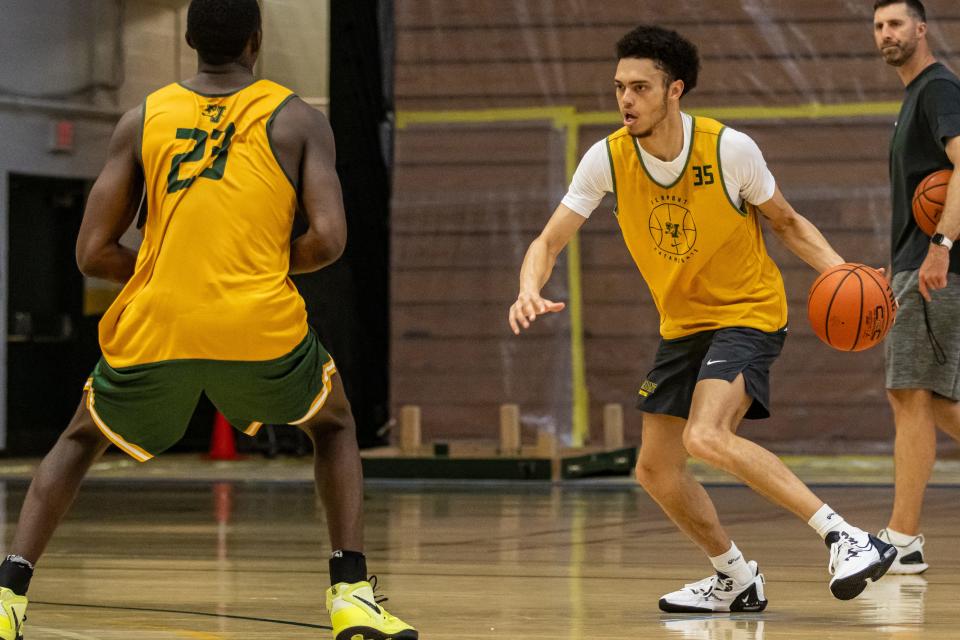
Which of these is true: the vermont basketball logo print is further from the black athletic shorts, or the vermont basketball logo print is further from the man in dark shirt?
the man in dark shirt

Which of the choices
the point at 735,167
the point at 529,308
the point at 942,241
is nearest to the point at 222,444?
the point at 942,241

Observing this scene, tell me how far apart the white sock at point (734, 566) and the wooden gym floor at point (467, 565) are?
0.38 ft

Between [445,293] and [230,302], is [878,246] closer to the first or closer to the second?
[445,293]

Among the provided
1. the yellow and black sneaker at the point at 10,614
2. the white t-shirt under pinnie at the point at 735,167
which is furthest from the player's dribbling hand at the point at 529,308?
the yellow and black sneaker at the point at 10,614

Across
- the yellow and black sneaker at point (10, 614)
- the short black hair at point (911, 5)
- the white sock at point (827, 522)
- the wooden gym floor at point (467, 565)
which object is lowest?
the wooden gym floor at point (467, 565)

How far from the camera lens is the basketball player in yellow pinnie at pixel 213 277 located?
4.08m

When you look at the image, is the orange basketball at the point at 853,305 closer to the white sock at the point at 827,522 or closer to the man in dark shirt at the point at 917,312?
the white sock at the point at 827,522

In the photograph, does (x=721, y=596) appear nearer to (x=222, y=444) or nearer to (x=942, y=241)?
(x=942, y=241)

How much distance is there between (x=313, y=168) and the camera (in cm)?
414

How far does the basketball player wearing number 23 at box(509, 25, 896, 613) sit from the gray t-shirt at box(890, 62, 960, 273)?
1.14 meters

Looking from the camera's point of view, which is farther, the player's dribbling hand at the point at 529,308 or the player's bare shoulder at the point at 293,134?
the player's dribbling hand at the point at 529,308

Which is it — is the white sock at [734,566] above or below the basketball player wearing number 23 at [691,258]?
below

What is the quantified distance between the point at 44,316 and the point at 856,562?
1045 cm

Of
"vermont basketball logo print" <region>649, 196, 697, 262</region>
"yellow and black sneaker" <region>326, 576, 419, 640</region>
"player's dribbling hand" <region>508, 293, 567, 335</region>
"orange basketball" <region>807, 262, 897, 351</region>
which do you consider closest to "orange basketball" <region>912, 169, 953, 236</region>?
"orange basketball" <region>807, 262, 897, 351</region>
